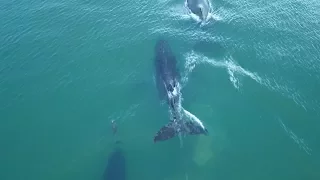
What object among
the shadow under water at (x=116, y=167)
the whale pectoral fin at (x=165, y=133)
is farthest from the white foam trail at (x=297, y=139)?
the shadow under water at (x=116, y=167)

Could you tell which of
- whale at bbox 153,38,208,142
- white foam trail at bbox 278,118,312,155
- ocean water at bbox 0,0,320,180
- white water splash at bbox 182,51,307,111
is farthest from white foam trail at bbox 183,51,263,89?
white foam trail at bbox 278,118,312,155

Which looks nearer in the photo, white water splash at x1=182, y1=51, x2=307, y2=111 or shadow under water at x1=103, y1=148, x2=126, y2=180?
shadow under water at x1=103, y1=148, x2=126, y2=180

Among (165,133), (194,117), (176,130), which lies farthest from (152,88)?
(165,133)

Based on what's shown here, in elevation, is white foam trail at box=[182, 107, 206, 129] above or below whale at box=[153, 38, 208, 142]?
below

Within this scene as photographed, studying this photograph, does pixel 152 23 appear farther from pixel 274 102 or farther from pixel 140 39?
pixel 274 102

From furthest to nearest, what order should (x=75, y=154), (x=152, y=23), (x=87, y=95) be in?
(x=152, y=23) → (x=87, y=95) → (x=75, y=154)

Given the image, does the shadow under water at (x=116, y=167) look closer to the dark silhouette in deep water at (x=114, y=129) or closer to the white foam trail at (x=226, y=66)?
the dark silhouette in deep water at (x=114, y=129)

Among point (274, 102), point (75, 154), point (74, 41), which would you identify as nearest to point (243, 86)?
point (274, 102)

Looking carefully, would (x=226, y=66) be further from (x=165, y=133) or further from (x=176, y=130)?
(x=165, y=133)

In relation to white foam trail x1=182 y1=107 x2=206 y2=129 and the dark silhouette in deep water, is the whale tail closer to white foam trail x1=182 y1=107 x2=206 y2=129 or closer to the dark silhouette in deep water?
white foam trail x1=182 y1=107 x2=206 y2=129
